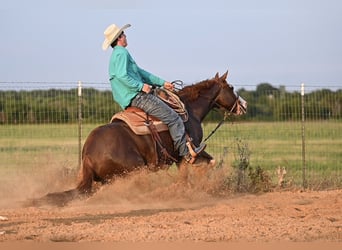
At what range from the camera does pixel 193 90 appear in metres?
13.4

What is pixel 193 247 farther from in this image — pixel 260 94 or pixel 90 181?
→ pixel 260 94

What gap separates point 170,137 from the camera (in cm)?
1233

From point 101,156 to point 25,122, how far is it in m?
4.88

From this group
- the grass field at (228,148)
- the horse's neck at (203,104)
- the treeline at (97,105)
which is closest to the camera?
the horse's neck at (203,104)

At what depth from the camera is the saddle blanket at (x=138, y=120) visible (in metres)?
11.8

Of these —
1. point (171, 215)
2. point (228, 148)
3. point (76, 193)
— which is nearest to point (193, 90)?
point (76, 193)

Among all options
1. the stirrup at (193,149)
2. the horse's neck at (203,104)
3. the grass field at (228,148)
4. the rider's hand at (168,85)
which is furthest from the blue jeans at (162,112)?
the grass field at (228,148)

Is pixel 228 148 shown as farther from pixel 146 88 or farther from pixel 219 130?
pixel 146 88

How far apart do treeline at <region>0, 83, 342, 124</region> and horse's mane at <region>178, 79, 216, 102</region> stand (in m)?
2.24

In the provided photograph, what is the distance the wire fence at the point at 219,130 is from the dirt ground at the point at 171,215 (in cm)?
172

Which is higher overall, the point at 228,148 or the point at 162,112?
the point at 162,112

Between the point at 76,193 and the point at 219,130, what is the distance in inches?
294

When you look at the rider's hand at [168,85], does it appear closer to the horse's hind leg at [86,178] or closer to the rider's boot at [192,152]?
the rider's boot at [192,152]

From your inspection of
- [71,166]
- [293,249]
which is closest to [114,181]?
[71,166]
